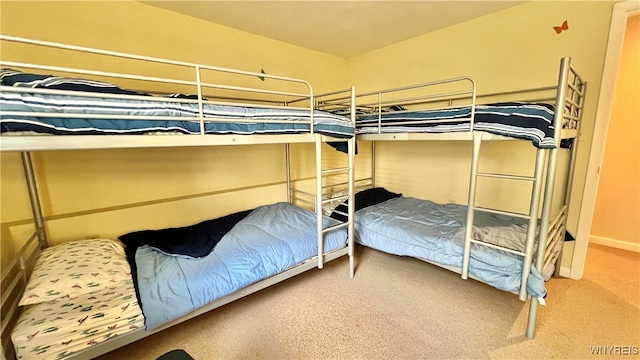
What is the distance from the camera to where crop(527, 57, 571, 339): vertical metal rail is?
5.01 feet

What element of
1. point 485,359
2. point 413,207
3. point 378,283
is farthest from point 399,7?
point 485,359

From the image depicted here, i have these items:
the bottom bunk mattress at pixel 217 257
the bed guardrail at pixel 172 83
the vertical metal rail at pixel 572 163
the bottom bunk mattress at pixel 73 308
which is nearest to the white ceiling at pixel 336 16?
the bed guardrail at pixel 172 83

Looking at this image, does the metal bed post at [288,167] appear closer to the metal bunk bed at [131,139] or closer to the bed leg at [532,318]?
the metal bunk bed at [131,139]

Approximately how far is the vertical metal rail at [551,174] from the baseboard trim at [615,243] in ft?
8.49

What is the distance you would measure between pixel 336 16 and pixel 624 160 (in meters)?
3.76

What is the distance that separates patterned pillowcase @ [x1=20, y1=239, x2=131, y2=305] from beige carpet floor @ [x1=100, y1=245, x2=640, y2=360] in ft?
1.94

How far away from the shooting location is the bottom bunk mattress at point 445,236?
1824 millimetres

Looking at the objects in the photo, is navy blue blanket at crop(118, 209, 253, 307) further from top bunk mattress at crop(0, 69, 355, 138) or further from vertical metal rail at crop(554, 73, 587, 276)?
vertical metal rail at crop(554, 73, 587, 276)

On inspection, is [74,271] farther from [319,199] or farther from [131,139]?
[319,199]

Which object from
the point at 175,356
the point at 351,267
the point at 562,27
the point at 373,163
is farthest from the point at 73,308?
the point at 562,27

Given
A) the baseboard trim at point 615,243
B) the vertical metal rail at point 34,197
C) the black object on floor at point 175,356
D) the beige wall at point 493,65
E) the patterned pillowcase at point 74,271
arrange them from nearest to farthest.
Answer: the black object on floor at point 175,356, the patterned pillowcase at point 74,271, the vertical metal rail at point 34,197, the beige wall at point 493,65, the baseboard trim at point 615,243

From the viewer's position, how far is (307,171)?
369 cm

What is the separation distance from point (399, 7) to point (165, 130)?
238 cm

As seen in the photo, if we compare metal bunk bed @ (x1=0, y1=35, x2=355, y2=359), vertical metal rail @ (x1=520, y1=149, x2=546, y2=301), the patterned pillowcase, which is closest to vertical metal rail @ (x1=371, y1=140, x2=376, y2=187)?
metal bunk bed @ (x1=0, y1=35, x2=355, y2=359)
